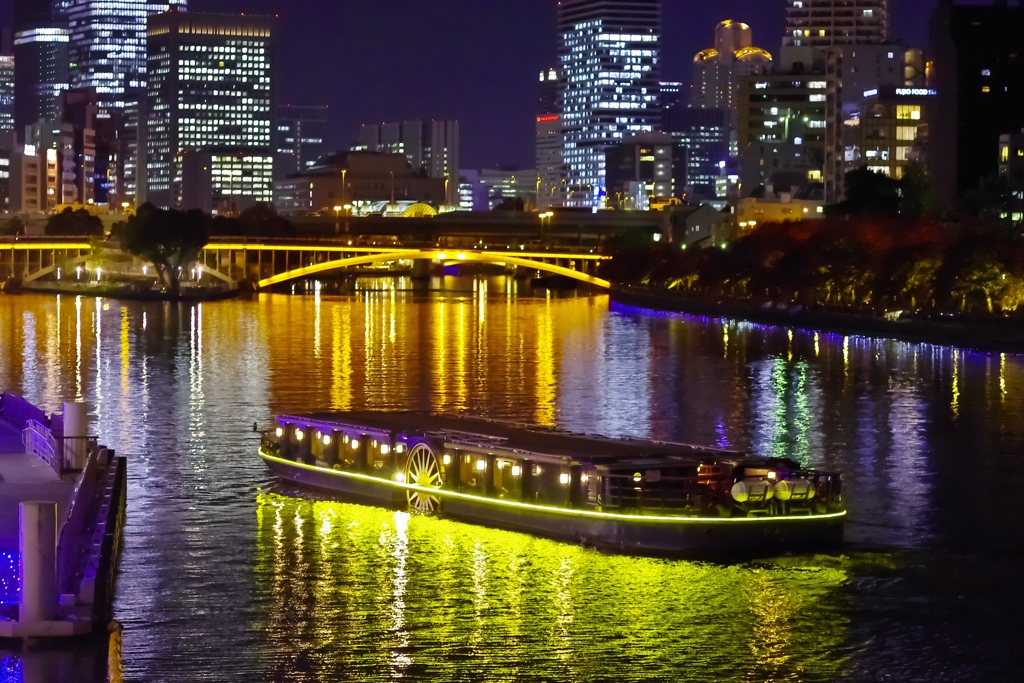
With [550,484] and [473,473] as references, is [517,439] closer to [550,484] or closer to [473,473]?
[473,473]

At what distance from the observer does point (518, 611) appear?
17.7 metres

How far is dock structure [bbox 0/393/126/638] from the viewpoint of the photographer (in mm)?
14594

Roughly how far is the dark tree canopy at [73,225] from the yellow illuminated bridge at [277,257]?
13732 millimetres

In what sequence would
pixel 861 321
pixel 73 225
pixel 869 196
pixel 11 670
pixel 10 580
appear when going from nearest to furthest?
pixel 11 670
pixel 10 580
pixel 861 321
pixel 869 196
pixel 73 225

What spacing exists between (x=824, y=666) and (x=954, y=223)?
5866 centimetres

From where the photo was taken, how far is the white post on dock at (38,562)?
47.1 feet

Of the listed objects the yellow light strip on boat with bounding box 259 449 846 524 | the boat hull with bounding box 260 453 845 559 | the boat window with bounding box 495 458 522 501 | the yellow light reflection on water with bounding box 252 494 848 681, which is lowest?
the yellow light reflection on water with bounding box 252 494 848 681

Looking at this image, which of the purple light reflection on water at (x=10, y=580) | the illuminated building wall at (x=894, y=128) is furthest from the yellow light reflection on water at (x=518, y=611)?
the illuminated building wall at (x=894, y=128)

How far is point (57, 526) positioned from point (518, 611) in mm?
4742

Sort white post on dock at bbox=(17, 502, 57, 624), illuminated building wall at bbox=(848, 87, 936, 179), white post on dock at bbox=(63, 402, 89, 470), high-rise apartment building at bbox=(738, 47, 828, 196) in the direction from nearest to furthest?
white post on dock at bbox=(17, 502, 57, 624)
white post on dock at bbox=(63, 402, 89, 470)
illuminated building wall at bbox=(848, 87, 936, 179)
high-rise apartment building at bbox=(738, 47, 828, 196)

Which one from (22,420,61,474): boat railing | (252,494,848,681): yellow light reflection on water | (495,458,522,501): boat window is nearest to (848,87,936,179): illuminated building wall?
(22,420,61,474): boat railing

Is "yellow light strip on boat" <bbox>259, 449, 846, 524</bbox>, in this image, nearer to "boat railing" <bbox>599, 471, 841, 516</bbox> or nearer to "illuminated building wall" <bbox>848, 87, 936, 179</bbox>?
"boat railing" <bbox>599, 471, 841, 516</bbox>

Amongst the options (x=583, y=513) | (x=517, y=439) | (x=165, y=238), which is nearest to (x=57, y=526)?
(x=583, y=513)

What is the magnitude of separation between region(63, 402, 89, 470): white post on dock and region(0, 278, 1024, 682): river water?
1.07m
